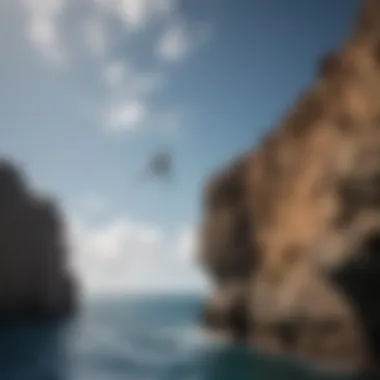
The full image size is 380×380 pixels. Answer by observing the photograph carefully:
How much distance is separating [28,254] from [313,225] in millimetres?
30095

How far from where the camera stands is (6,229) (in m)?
42.2

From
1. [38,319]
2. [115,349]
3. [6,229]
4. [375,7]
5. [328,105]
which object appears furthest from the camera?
[38,319]

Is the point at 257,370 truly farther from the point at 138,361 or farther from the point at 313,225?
the point at 313,225

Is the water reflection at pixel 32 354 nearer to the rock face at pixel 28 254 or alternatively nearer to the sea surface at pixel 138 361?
the sea surface at pixel 138 361

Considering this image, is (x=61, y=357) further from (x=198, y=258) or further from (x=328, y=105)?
(x=328, y=105)

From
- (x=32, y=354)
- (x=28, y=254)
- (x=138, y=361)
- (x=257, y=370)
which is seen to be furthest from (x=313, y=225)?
(x=28, y=254)

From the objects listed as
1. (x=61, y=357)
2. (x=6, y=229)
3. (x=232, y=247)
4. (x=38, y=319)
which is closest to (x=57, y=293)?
(x=38, y=319)

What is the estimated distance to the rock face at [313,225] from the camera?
54.9ft

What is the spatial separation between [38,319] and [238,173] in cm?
2762

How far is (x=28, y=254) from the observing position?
46062 millimetres

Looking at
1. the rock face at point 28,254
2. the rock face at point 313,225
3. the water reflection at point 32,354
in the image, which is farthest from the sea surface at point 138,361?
the rock face at point 28,254

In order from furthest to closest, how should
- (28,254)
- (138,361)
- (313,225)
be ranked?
(28,254), (313,225), (138,361)

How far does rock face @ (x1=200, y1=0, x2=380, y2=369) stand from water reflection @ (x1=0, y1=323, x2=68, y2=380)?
10436mm

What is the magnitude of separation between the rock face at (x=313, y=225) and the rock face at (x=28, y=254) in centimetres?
1839
